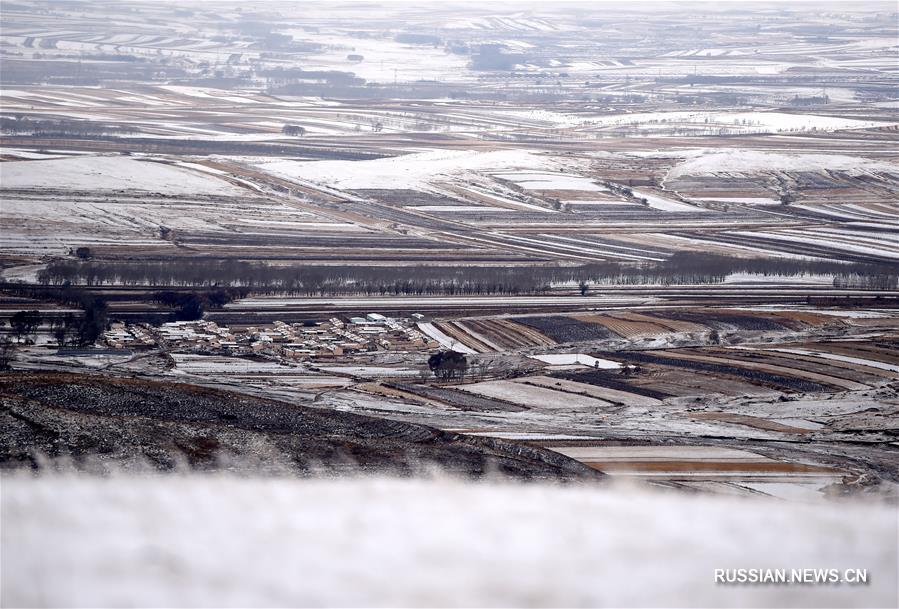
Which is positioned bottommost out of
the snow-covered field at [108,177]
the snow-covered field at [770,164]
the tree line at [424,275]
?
the tree line at [424,275]

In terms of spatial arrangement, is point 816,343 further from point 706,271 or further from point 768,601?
point 768,601

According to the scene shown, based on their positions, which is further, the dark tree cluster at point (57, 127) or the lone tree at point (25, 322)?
the dark tree cluster at point (57, 127)

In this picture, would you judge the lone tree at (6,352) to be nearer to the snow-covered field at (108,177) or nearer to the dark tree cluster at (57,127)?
the snow-covered field at (108,177)

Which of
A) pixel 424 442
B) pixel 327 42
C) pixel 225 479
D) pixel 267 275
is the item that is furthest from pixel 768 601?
pixel 327 42

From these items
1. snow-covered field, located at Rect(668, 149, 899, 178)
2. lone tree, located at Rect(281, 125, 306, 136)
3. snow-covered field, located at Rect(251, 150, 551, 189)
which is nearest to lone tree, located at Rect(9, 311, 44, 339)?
snow-covered field, located at Rect(251, 150, 551, 189)

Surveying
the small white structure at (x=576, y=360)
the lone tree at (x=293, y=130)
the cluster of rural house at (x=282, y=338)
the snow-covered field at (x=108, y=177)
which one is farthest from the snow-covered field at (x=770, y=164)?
the small white structure at (x=576, y=360)

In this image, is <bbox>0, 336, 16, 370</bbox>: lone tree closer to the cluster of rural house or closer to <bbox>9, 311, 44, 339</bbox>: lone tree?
<bbox>9, 311, 44, 339</bbox>: lone tree

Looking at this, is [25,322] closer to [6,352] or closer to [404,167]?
[6,352]
